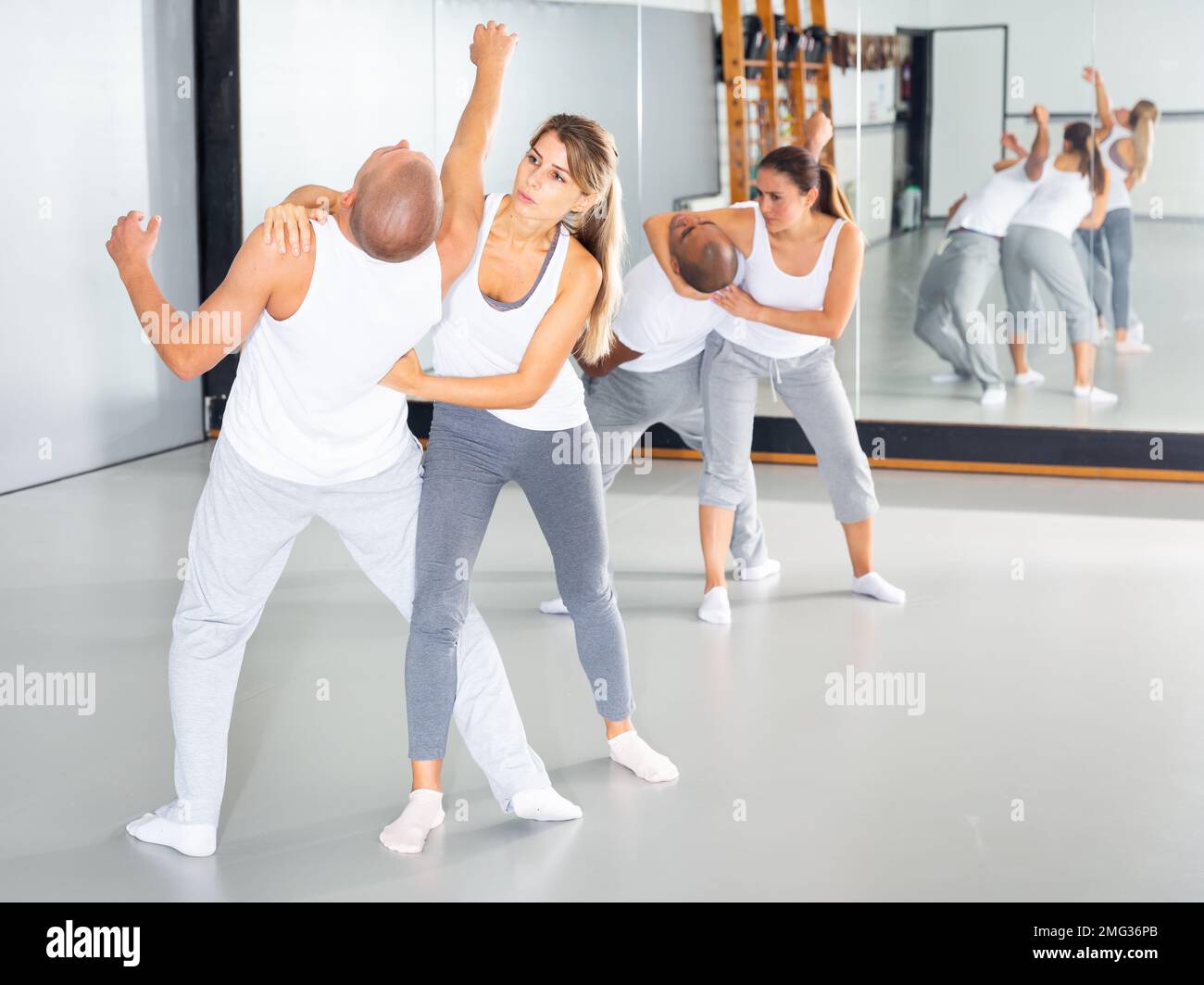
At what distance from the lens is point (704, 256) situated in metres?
4.23

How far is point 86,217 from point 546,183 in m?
4.23

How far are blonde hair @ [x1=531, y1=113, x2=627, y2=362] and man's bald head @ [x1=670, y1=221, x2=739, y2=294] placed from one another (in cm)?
116

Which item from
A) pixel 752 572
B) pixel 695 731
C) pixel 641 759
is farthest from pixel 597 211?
pixel 752 572

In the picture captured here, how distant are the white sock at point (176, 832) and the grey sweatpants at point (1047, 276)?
480cm

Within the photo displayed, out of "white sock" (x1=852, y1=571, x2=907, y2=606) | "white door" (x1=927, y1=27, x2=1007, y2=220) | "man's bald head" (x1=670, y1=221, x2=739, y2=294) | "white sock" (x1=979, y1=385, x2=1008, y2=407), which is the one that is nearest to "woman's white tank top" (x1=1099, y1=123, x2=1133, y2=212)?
"white door" (x1=927, y1=27, x2=1007, y2=220)

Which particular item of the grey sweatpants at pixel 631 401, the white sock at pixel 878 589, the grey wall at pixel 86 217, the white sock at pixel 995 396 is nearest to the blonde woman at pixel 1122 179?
the white sock at pixel 995 396

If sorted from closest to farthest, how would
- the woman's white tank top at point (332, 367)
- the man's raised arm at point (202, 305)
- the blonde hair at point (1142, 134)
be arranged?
the man's raised arm at point (202, 305) < the woman's white tank top at point (332, 367) < the blonde hair at point (1142, 134)

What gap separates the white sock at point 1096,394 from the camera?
6.54m

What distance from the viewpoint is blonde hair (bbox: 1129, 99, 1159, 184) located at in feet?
20.4

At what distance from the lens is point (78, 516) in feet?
19.1

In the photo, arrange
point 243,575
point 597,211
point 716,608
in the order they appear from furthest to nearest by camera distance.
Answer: point 716,608 → point 597,211 → point 243,575

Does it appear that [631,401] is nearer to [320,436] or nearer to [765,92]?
[320,436]

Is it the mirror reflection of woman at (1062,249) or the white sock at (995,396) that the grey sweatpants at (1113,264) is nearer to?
the mirror reflection of woman at (1062,249)
